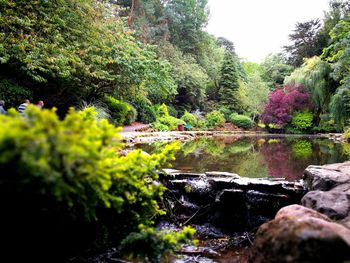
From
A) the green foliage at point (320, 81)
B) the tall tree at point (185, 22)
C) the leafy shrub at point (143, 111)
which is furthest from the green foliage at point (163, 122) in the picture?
the green foliage at point (320, 81)

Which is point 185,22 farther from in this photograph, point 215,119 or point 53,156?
point 53,156

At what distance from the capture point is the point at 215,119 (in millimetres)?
24344

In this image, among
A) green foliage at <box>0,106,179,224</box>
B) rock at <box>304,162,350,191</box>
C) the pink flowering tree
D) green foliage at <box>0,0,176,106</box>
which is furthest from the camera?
the pink flowering tree

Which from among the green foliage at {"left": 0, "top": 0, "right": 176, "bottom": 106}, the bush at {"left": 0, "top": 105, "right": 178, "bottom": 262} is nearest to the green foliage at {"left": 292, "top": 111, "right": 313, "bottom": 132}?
the green foliage at {"left": 0, "top": 0, "right": 176, "bottom": 106}

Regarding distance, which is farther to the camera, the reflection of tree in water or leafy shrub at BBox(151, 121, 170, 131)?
leafy shrub at BBox(151, 121, 170, 131)

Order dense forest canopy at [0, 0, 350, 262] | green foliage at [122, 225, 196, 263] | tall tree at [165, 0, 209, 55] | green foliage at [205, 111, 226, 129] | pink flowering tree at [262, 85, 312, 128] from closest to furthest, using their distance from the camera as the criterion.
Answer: dense forest canopy at [0, 0, 350, 262], green foliage at [122, 225, 196, 263], pink flowering tree at [262, 85, 312, 128], green foliage at [205, 111, 226, 129], tall tree at [165, 0, 209, 55]

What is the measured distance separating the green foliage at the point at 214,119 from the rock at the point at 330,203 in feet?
66.2

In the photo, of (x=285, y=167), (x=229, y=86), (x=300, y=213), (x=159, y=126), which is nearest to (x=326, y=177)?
(x=300, y=213)

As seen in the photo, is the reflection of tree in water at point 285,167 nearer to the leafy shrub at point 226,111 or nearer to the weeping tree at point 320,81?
the weeping tree at point 320,81

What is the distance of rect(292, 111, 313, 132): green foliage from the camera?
2103cm

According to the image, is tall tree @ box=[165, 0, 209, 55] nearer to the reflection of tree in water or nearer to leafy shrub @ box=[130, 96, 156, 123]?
leafy shrub @ box=[130, 96, 156, 123]

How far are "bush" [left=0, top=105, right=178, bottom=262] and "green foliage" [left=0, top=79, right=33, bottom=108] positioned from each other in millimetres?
7645

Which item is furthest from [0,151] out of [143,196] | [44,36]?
[44,36]

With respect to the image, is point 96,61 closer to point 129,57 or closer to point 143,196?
point 129,57
